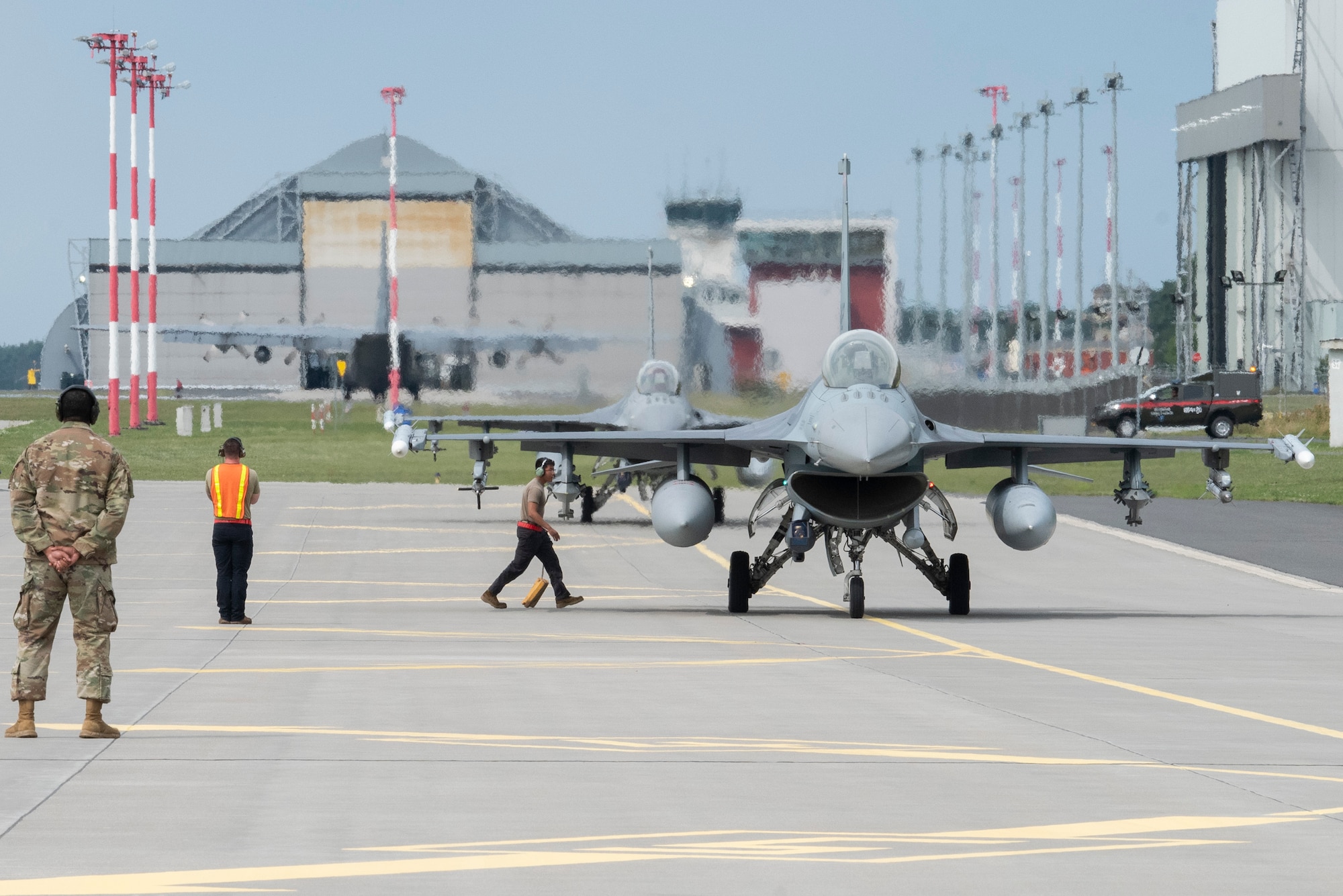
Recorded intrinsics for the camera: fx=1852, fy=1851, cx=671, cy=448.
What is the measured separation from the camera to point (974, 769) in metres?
10.3

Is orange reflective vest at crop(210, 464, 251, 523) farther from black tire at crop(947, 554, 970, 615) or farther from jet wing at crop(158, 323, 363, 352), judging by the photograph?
jet wing at crop(158, 323, 363, 352)

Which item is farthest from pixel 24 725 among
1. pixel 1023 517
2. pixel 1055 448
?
Answer: pixel 1055 448

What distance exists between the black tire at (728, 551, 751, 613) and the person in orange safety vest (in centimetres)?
580

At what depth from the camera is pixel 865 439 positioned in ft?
66.4

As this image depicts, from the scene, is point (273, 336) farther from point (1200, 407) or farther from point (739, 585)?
point (739, 585)

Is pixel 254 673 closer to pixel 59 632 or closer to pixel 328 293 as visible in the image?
pixel 59 632

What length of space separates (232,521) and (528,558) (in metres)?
3.76

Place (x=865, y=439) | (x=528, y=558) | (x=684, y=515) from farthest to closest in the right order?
(x=528, y=558), (x=684, y=515), (x=865, y=439)

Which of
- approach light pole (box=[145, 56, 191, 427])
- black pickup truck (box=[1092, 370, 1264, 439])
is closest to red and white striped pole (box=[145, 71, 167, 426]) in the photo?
approach light pole (box=[145, 56, 191, 427])

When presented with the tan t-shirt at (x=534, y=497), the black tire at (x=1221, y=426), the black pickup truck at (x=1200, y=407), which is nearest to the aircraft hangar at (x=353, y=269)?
the black pickup truck at (x=1200, y=407)

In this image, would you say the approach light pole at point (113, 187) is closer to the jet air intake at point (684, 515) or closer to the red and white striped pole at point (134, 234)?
the red and white striped pole at point (134, 234)

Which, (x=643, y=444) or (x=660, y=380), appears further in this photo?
(x=660, y=380)

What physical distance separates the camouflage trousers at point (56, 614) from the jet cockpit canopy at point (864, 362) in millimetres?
11531

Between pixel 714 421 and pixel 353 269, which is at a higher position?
pixel 353 269
